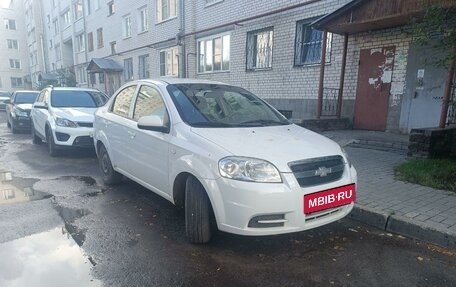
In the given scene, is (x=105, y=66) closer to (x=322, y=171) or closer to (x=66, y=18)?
(x=66, y=18)

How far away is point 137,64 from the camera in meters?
20.6

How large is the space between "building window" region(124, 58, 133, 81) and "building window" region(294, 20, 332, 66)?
13.9 meters

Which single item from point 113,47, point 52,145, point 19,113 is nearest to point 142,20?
point 113,47

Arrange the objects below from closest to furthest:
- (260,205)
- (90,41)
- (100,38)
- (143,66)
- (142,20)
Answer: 1. (260,205)
2. (142,20)
3. (143,66)
4. (100,38)
5. (90,41)

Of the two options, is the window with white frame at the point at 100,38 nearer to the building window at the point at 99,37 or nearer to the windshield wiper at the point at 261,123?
the building window at the point at 99,37

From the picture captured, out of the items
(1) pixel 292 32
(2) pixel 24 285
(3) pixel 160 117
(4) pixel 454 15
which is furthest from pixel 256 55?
(2) pixel 24 285

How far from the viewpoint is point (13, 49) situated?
51.4 metres

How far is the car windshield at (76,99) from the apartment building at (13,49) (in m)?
49.3

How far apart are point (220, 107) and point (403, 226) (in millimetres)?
2473

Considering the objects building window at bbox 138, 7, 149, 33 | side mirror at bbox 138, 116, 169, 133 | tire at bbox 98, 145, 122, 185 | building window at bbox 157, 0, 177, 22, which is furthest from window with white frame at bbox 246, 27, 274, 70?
building window at bbox 138, 7, 149, 33

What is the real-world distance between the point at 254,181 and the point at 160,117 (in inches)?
60.1

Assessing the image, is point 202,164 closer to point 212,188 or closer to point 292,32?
point 212,188

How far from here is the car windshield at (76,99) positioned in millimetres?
8148

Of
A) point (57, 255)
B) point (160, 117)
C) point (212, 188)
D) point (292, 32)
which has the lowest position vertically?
point (57, 255)
